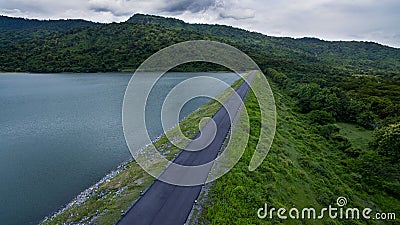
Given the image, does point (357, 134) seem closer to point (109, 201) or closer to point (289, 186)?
point (289, 186)

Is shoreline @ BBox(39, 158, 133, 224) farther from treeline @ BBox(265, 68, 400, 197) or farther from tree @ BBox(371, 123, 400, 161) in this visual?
tree @ BBox(371, 123, 400, 161)

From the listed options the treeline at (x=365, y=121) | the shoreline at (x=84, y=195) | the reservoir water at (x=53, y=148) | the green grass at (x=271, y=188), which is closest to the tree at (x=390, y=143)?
the treeline at (x=365, y=121)

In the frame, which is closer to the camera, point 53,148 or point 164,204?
point 164,204

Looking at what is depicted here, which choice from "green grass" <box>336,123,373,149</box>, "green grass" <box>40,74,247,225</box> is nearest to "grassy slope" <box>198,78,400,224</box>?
"green grass" <box>40,74,247,225</box>

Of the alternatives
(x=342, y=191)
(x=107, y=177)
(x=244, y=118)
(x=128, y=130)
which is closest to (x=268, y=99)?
(x=244, y=118)

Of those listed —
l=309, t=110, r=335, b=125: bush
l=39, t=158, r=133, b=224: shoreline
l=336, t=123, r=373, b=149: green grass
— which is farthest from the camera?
l=309, t=110, r=335, b=125: bush

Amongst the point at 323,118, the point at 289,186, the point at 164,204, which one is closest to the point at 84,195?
the point at 164,204
